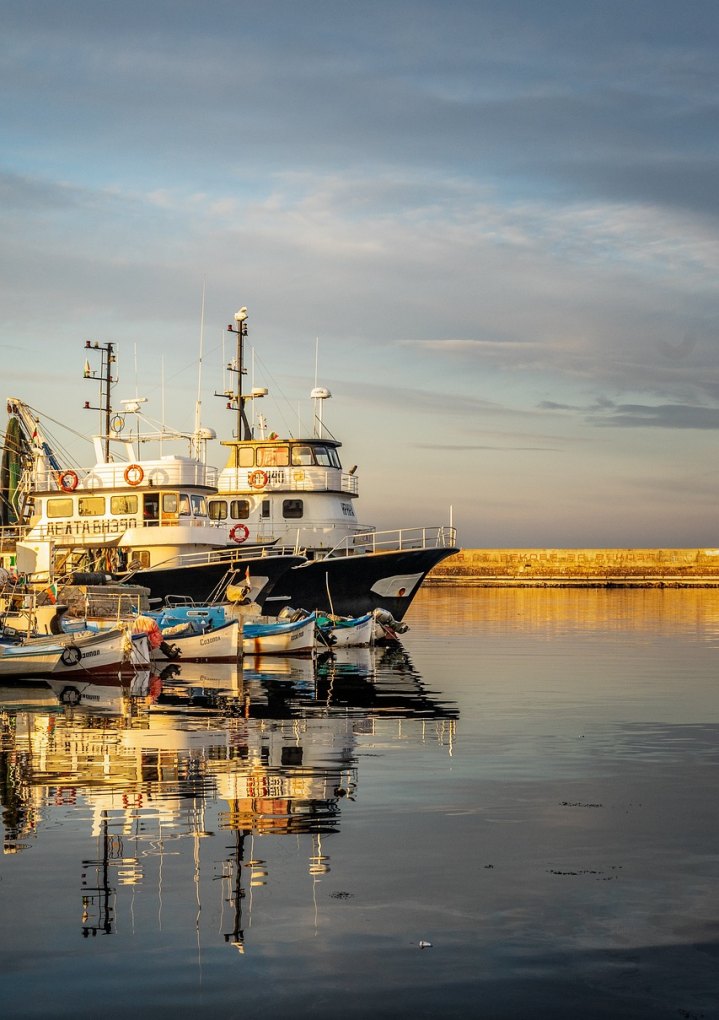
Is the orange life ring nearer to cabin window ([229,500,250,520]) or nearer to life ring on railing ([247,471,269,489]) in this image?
cabin window ([229,500,250,520])

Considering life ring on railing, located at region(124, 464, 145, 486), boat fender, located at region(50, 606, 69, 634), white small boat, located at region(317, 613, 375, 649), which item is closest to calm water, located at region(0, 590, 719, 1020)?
boat fender, located at region(50, 606, 69, 634)

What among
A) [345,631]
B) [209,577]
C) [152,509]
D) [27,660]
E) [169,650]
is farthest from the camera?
[152,509]

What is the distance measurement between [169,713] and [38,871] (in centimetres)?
1347

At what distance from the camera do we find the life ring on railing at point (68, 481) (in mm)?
55281

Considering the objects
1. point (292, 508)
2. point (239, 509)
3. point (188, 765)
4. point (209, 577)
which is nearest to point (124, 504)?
point (209, 577)

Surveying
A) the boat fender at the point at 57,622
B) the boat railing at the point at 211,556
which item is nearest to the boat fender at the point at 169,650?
the boat fender at the point at 57,622

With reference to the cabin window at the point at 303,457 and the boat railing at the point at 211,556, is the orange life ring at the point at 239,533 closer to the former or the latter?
the boat railing at the point at 211,556

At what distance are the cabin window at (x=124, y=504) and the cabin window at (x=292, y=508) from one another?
7.82 meters

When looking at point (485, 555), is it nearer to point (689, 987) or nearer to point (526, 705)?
point (526, 705)

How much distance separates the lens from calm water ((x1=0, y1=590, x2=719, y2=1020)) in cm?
923

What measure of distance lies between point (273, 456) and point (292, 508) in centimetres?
284

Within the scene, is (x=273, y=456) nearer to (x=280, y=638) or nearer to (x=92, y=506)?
(x=92, y=506)

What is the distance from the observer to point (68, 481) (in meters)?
55.3

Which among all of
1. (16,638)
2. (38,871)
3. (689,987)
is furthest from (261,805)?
(16,638)
